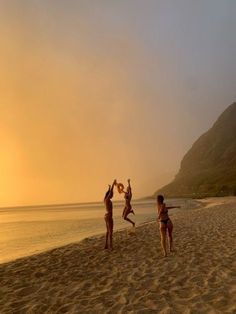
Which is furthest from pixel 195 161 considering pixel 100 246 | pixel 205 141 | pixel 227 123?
pixel 100 246

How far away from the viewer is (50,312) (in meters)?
7.65

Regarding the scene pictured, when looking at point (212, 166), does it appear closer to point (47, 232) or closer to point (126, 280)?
point (47, 232)

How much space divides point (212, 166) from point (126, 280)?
5709 inches

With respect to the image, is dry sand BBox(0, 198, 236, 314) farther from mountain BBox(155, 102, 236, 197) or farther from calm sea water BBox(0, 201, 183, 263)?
mountain BBox(155, 102, 236, 197)

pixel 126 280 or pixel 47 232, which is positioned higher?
pixel 47 232

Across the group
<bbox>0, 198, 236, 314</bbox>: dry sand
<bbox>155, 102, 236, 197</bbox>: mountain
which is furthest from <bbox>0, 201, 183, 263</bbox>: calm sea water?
<bbox>155, 102, 236, 197</bbox>: mountain

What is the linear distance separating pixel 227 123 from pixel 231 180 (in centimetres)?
7177

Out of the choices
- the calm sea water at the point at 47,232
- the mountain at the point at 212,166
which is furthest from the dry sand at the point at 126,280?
the mountain at the point at 212,166

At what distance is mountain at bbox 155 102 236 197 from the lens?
111 meters

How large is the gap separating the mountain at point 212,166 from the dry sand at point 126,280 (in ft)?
264

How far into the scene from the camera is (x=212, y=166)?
150 m

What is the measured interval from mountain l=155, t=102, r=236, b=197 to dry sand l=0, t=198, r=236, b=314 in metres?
80.3

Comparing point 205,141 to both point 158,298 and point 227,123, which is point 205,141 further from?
point 158,298

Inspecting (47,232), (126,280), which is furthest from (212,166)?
(126,280)
